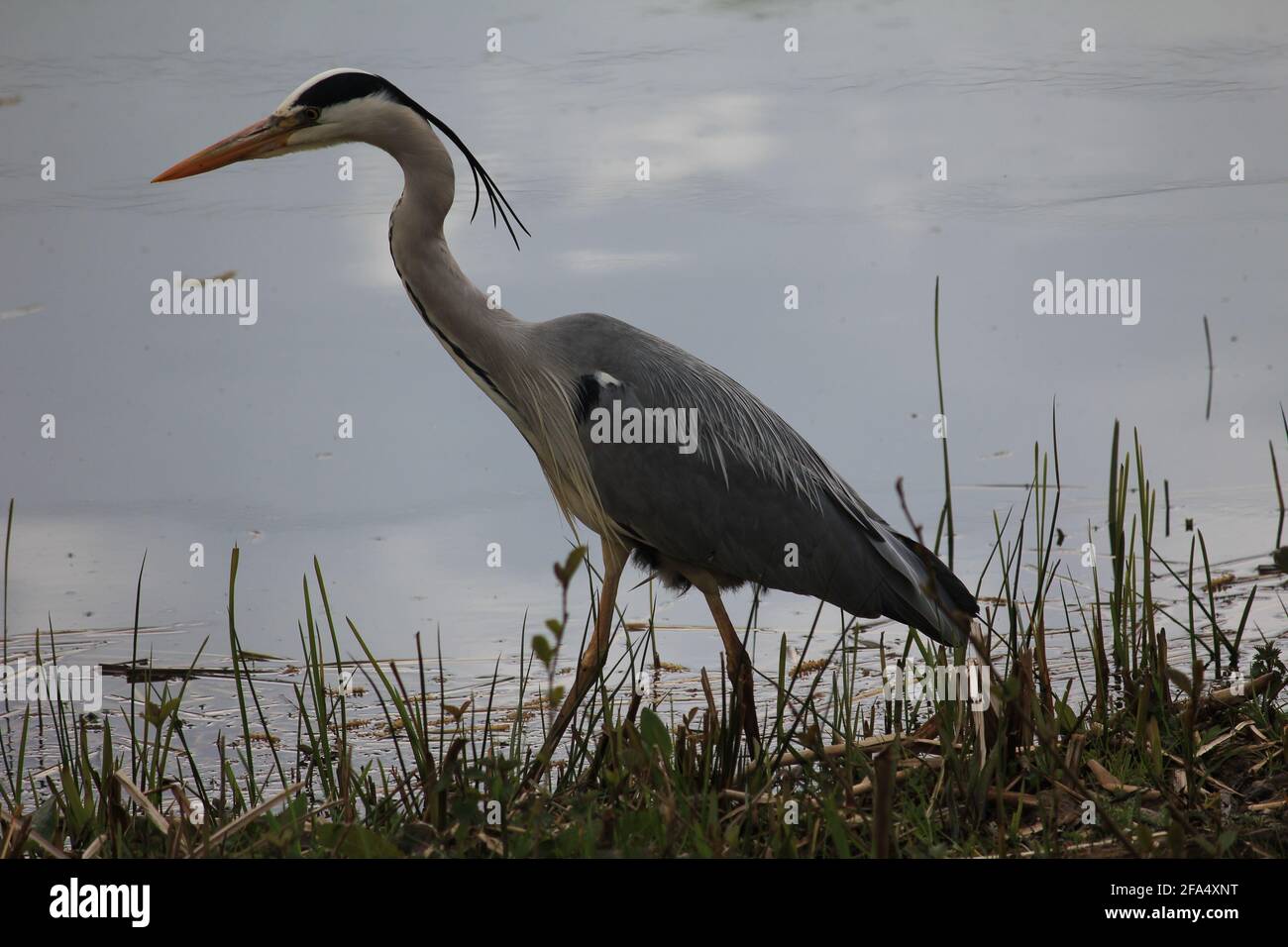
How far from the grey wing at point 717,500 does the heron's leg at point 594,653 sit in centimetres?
10

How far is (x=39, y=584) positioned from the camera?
4.63 m

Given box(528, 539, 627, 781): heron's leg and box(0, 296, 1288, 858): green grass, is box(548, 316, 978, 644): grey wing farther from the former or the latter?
box(0, 296, 1288, 858): green grass

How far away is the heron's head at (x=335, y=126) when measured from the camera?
3.17 metres

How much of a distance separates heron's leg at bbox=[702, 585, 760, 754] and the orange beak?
5.33 ft

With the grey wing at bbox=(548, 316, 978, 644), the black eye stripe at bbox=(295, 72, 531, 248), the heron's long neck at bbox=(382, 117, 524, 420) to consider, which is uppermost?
the black eye stripe at bbox=(295, 72, 531, 248)

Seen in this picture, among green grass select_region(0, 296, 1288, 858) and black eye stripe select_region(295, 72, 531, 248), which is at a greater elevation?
black eye stripe select_region(295, 72, 531, 248)

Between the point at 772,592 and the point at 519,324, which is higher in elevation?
the point at 519,324

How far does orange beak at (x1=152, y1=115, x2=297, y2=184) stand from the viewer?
315 centimetres

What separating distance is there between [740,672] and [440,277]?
1.35m

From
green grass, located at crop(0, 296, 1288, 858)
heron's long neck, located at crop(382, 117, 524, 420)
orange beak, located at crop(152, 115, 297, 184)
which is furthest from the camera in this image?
heron's long neck, located at crop(382, 117, 524, 420)

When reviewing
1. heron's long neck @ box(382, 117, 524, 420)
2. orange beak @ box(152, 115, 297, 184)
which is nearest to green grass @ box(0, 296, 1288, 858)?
heron's long neck @ box(382, 117, 524, 420)

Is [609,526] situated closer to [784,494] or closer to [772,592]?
[784,494]
